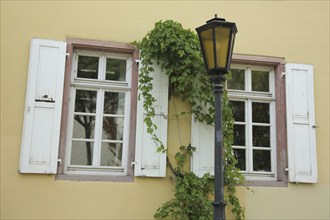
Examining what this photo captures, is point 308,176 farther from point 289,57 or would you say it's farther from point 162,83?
point 162,83

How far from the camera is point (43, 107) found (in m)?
4.96

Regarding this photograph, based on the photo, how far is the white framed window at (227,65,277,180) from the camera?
18.5 feet

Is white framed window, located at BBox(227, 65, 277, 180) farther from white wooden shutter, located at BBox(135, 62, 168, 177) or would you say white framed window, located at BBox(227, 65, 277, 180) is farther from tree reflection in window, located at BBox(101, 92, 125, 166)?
tree reflection in window, located at BBox(101, 92, 125, 166)

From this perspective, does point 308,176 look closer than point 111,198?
No

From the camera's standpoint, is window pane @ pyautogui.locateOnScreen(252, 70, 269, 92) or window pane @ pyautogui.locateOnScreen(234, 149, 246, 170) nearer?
window pane @ pyautogui.locateOnScreen(234, 149, 246, 170)

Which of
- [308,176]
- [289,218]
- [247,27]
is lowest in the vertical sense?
[289,218]

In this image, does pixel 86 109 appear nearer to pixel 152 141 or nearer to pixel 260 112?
pixel 152 141

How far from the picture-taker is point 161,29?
5.15m

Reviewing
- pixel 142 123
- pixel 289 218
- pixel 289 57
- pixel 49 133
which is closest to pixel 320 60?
pixel 289 57

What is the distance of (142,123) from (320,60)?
271cm

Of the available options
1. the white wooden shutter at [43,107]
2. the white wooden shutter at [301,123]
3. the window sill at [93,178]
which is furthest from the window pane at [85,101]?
the white wooden shutter at [301,123]

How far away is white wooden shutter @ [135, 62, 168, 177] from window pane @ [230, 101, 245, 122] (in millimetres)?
1039

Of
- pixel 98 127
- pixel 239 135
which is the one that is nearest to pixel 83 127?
pixel 98 127

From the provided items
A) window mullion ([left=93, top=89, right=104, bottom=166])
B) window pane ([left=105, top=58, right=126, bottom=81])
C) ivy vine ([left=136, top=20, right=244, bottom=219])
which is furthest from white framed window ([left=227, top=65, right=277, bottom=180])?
window mullion ([left=93, top=89, right=104, bottom=166])
